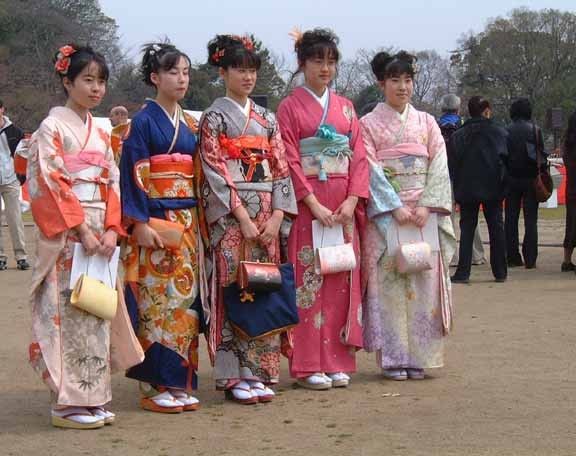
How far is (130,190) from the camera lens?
17.5 feet

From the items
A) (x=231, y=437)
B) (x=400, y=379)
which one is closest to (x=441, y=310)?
(x=400, y=379)

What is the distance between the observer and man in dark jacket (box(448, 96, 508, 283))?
10195mm

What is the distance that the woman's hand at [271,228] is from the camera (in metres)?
5.65

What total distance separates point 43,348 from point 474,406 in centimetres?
222

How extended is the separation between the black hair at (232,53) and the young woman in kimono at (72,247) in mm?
850

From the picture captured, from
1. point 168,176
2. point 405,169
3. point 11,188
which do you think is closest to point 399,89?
point 405,169

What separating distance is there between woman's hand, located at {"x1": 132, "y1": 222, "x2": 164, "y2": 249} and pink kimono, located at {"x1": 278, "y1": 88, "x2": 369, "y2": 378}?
999 millimetres

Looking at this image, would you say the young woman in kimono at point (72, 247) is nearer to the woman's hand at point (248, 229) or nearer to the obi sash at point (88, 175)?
the obi sash at point (88, 175)

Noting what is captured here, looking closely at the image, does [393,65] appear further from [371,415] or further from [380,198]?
[371,415]

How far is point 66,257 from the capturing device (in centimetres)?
504

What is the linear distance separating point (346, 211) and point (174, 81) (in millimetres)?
1306

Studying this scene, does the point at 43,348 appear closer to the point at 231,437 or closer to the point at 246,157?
the point at 231,437

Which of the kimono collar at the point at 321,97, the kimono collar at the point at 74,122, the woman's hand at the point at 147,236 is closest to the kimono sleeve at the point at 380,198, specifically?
the kimono collar at the point at 321,97

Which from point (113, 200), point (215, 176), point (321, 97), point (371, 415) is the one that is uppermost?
point (321, 97)
